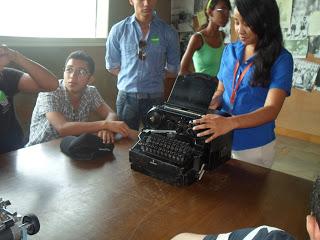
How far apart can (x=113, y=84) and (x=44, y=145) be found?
2.44 m

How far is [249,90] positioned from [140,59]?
3.81 feet

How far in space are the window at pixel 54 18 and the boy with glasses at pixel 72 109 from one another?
124cm

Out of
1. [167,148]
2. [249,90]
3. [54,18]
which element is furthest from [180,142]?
[54,18]

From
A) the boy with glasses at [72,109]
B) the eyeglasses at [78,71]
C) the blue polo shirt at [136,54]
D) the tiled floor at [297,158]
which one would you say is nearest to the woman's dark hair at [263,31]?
the boy with glasses at [72,109]

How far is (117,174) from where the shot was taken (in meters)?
1.37

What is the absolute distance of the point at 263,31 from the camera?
5.09ft

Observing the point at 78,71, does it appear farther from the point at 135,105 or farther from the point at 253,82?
the point at 253,82

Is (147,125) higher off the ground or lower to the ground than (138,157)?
higher

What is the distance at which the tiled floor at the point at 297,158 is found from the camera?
3335 mm

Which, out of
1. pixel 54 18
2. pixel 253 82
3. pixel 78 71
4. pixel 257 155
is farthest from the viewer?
pixel 54 18

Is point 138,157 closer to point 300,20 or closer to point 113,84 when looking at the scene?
point 113,84

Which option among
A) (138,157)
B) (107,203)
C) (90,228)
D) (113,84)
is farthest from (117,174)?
(113,84)

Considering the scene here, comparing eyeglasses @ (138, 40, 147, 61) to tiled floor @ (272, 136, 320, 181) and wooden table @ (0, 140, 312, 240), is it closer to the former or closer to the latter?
wooden table @ (0, 140, 312, 240)

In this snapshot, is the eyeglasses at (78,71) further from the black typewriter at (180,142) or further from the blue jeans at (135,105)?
the black typewriter at (180,142)
